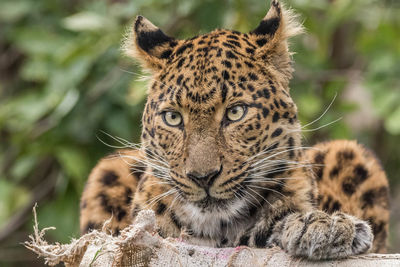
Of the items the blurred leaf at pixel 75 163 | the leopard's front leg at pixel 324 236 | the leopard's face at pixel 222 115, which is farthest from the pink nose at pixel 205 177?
the blurred leaf at pixel 75 163

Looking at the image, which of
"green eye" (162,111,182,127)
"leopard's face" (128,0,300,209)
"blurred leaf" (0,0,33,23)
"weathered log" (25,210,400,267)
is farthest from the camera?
"blurred leaf" (0,0,33,23)

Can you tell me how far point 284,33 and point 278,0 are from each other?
1.02ft

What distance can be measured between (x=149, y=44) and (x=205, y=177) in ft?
5.03

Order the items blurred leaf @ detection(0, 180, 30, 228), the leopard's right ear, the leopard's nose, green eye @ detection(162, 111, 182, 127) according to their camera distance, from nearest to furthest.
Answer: the leopard's nose < green eye @ detection(162, 111, 182, 127) < the leopard's right ear < blurred leaf @ detection(0, 180, 30, 228)

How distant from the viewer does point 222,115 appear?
488cm

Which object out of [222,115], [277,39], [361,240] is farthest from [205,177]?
[277,39]

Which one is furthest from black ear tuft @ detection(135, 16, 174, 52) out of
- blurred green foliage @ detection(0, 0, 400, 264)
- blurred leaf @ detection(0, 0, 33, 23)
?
blurred leaf @ detection(0, 0, 33, 23)

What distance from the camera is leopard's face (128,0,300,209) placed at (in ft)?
15.5

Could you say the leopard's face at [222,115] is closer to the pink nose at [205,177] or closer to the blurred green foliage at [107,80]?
the pink nose at [205,177]

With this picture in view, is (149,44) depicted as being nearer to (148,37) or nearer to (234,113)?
(148,37)

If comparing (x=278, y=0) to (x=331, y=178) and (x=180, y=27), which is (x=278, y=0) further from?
(x=180, y=27)

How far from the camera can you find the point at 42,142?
943cm

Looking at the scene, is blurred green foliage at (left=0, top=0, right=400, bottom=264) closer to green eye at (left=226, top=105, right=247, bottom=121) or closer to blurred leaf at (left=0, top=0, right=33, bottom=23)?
blurred leaf at (left=0, top=0, right=33, bottom=23)

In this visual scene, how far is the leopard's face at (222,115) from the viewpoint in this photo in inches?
186
